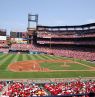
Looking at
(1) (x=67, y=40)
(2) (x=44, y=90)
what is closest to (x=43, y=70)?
(2) (x=44, y=90)

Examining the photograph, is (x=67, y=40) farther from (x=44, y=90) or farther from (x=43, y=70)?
(x=44, y=90)

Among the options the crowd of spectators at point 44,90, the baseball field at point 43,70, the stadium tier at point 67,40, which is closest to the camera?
the crowd of spectators at point 44,90

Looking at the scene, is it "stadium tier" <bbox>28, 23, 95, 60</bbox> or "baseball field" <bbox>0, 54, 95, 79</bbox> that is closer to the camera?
"baseball field" <bbox>0, 54, 95, 79</bbox>

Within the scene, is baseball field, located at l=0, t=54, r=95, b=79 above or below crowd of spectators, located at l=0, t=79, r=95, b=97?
below

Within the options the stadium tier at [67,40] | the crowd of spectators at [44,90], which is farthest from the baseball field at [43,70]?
the stadium tier at [67,40]

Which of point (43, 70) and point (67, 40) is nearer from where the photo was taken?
point (43, 70)

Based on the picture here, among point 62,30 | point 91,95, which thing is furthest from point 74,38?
point 91,95

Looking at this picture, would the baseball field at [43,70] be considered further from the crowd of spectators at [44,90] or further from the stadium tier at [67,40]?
the stadium tier at [67,40]

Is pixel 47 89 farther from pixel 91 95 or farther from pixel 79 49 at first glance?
pixel 79 49

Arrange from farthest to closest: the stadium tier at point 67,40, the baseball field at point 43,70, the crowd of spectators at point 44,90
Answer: the stadium tier at point 67,40, the baseball field at point 43,70, the crowd of spectators at point 44,90

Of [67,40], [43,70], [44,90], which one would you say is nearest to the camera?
[44,90]

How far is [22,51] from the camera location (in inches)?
4437

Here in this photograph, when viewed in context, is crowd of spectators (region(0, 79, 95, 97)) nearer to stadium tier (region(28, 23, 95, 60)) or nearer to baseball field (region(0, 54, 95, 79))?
baseball field (region(0, 54, 95, 79))

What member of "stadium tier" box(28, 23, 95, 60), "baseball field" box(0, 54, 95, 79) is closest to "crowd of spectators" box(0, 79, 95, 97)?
"baseball field" box(0, 54, 95, 79)
